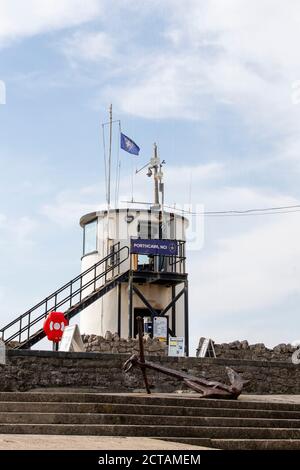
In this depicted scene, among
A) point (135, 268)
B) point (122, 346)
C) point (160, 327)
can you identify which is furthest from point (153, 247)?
point (122, 346)

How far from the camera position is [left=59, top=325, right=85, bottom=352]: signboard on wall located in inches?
702

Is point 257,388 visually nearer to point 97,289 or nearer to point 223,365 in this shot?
point 223,365

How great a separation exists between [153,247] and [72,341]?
9099 mm

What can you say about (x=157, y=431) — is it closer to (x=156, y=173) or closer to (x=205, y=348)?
(x=205, y=348)

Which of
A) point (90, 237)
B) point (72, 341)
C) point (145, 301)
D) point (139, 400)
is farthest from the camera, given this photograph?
point (90, 237)

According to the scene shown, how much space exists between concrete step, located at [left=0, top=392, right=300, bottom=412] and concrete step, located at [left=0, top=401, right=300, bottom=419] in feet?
0.89

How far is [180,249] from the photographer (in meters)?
27.4

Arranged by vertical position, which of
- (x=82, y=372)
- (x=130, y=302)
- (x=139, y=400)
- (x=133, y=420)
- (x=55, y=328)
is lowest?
(x=133, y=420)

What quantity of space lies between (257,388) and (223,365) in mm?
941

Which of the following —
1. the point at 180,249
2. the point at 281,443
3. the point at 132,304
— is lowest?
the point at 281,443

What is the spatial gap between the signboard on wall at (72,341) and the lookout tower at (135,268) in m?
7.40

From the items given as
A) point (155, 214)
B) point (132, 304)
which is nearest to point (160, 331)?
point (132, 304)

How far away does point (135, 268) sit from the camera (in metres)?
26.6
